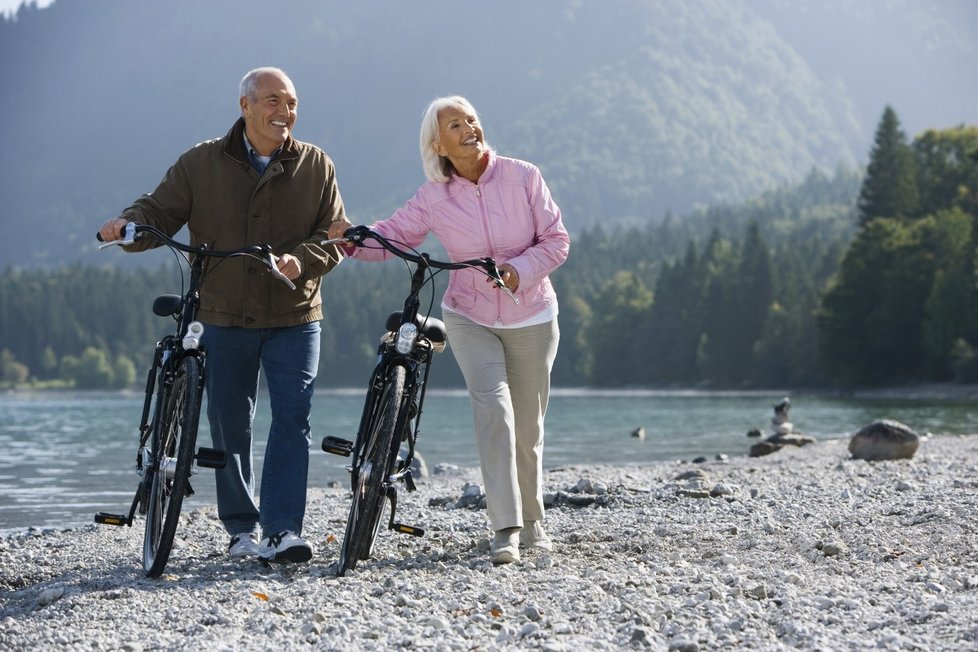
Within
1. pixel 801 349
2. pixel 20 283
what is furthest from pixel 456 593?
pixel 20 283

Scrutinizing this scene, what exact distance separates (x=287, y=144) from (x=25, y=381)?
16992 cm

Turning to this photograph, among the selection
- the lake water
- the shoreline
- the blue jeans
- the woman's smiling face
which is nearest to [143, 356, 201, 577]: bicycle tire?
the blue jeans

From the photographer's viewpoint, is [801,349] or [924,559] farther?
A: [801,349]

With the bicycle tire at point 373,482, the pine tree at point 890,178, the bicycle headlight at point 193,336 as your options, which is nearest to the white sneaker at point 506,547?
the bicycle tire at point 373,482

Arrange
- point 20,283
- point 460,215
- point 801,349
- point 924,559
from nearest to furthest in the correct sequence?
point 924,559, point 460,215, point 801,349, point 20,283

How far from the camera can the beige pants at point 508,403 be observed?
23.0 feet

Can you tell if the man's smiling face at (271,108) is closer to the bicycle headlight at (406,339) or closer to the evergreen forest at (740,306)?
the bicycle headlight at (406,339)

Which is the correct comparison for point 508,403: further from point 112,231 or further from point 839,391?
point 839,391

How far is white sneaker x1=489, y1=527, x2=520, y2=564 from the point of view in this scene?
6.85 metres

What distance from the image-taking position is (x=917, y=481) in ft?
35.7

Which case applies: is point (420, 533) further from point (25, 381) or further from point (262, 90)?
point (25, 381)

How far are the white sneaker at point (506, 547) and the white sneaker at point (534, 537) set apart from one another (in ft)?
0.99

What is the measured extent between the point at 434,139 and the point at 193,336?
1709mm

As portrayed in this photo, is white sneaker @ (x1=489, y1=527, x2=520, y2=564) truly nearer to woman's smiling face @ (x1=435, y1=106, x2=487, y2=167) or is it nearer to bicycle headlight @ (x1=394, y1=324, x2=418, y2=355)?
bicycle headlight @ (x1=394, y1=324, x2=418, y2=355)
